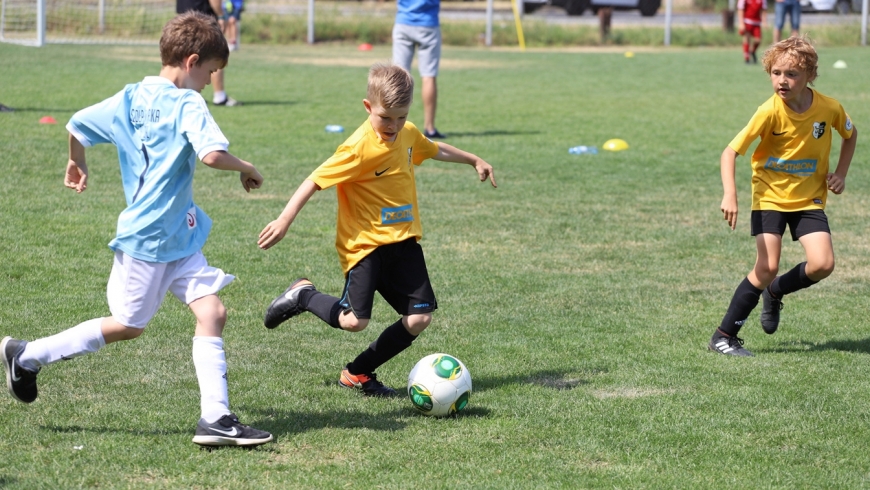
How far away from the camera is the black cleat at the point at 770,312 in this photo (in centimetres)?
549

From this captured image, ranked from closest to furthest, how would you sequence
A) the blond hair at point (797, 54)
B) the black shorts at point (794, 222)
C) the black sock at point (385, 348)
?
1. the black sock at point (385, 348)
2. the blond hair at point (797, 54)
3. the black shorts at point (794, 222)

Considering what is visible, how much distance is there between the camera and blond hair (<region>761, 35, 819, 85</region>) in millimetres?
5004

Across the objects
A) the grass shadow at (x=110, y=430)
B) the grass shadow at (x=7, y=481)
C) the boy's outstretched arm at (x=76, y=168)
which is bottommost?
the grass shadow at (x=110, y=430)

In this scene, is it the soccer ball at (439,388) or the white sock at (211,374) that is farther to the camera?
the soccer ball at (439,388)

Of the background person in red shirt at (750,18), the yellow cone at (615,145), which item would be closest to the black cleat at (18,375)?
the yellow cone at (615,145)

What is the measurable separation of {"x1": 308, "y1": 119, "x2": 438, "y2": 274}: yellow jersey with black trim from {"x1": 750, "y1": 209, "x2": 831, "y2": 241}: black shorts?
Answer: 1.90 m

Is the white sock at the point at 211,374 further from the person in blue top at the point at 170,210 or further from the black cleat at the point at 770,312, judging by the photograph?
the black cleat at the point at 770,312

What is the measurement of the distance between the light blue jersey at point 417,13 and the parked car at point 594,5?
70.3 ft

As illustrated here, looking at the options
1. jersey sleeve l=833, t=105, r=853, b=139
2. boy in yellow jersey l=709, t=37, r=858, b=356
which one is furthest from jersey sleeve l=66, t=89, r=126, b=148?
jersey sleeve l=833, t=105, r=853, b=139

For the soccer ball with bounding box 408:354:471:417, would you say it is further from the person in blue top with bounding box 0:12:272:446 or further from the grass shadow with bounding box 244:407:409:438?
the person in blue top with bounding box 0:12:272:446

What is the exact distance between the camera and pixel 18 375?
4.01m

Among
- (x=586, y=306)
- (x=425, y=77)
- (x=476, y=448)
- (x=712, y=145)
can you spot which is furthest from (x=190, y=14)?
(x=712, y=145)

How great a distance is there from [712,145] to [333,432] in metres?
8.94

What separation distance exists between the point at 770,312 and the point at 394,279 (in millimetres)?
2228
